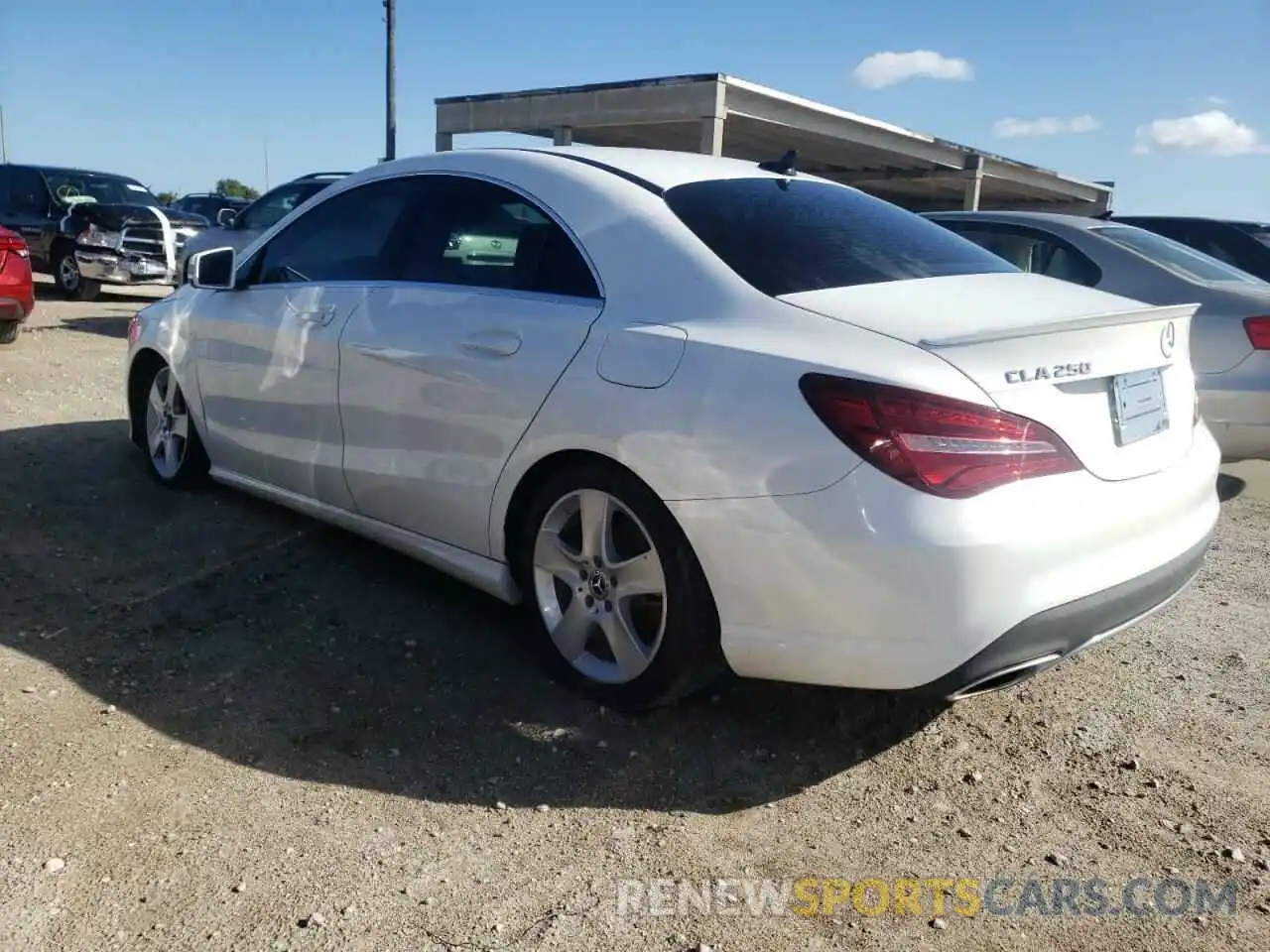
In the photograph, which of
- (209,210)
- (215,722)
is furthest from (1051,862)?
(209,210)

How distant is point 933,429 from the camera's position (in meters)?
2.54

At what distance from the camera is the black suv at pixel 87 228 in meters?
14.4

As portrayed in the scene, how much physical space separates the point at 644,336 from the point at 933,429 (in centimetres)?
85

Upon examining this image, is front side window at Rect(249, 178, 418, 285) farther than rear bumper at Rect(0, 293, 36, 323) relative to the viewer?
No

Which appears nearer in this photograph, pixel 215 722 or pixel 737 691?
pixel 215 722

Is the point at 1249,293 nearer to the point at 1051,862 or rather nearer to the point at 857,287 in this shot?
the point at 857,287

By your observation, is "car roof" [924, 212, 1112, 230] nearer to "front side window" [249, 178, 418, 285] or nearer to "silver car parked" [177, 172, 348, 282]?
"front side window" [249, 178, 418, 285]

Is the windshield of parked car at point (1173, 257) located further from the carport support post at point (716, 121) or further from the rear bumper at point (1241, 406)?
the carport support post at point (716, 121)

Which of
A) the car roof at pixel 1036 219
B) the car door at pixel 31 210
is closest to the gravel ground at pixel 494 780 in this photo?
the car roof at pixel 1036 219

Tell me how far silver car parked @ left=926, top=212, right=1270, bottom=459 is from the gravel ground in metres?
1.65

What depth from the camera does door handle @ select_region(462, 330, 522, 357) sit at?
11.0 feet

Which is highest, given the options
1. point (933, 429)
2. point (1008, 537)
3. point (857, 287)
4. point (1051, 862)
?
point (857, 287)

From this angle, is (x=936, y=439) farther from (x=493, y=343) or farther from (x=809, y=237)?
(x=493, y=343)

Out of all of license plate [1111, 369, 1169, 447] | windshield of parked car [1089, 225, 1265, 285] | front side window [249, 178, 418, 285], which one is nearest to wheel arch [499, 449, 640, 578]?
front side window [249, 178, 418, 285]
